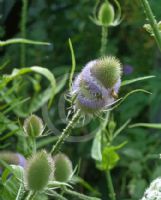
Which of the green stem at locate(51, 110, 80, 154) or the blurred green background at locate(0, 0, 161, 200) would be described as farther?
the blurred green background at locate(0, 0, 161, 200)

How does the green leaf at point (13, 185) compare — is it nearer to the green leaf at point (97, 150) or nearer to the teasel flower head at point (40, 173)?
the teasel flower head at point (40, 173)

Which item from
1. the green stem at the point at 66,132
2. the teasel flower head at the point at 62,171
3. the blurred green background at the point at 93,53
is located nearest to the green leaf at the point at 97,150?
the teasel flower head at the point at 62,171

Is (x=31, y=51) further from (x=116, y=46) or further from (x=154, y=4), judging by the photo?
(x=154, y=4)

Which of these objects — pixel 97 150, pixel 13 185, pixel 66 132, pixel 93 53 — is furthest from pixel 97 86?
pixel 93 53

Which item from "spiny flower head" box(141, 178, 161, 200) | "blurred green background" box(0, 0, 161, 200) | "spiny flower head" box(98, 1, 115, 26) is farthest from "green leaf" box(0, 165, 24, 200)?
"blurred green background" box(0, 0, 161, 200)

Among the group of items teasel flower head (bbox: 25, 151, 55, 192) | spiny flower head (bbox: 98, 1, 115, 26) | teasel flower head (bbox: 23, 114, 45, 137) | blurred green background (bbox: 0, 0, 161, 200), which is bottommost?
blurred green background (bbox: 0, 0, 161, 200)

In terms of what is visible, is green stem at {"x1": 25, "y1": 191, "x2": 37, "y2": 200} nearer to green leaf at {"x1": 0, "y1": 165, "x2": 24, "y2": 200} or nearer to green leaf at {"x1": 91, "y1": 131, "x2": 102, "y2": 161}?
green leaf at {"x1": 0, "y1": 165, "x2": 24, "y2": 200}

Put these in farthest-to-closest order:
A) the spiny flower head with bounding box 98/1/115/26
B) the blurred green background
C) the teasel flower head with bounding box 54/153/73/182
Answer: the blurred green background, the spiny flower head with bounding box 98/1/115/26, the teasel flower head with bounding box 54/153/73/182

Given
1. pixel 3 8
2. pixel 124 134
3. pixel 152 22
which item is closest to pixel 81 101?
pixel 152 22
